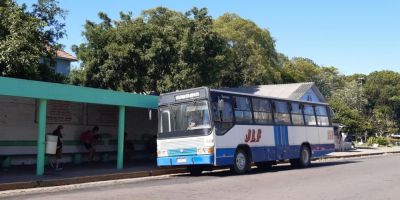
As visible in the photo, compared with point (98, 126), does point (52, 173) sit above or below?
below

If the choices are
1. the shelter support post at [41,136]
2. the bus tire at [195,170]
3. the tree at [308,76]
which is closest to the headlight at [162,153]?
the bus tire at [195,170]

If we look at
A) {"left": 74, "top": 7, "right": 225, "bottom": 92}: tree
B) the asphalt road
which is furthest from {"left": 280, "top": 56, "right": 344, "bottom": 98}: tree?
the asphalt road

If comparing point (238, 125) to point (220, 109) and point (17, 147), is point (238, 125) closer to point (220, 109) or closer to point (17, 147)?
point (220, 109)

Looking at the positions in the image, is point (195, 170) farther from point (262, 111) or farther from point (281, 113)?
point (281, 113)

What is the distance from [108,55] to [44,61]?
6647 mm

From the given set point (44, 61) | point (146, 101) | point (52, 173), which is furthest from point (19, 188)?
point (44, 61)

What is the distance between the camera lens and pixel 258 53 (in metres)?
52.6

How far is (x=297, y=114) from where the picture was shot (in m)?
21.8

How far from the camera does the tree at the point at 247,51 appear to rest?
49.7 m

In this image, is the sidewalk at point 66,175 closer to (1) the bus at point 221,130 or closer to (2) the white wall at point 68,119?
(1) the bus at point 221,130

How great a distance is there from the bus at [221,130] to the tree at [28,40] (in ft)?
26.0

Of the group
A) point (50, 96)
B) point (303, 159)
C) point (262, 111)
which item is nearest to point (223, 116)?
point (262, 111)

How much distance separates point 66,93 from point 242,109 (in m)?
6.23

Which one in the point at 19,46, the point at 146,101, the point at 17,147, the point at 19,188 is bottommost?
the point at 19,188
